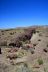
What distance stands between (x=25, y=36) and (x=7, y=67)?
2742 centimetres

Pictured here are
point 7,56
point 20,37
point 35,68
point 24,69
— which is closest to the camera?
point 24,69

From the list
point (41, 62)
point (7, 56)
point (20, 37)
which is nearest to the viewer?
point (41, 62)

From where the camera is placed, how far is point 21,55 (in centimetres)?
2500

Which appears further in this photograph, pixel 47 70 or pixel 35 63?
pixel 35 63

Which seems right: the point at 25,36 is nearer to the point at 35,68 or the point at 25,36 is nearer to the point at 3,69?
the point at 35,68

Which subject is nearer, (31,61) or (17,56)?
(31,61)

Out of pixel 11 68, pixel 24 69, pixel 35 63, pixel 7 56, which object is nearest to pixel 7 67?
pixel 11 68

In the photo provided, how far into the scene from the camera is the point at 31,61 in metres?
22.0

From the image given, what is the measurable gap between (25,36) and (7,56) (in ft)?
66.3

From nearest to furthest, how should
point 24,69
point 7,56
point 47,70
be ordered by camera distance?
point 24,69 → point 47,70 → point 7,56

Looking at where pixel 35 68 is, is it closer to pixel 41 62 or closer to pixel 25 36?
pixel 41 62

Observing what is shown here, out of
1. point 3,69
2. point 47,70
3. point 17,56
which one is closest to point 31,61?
point 17,56

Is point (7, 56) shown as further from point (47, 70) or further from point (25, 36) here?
point (25, 36)

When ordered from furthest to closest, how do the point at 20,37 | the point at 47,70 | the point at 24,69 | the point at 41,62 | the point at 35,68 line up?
the point at 20,37, the point at 41,62, the point at 35,68, the point at 47,70, the point at 24,69
